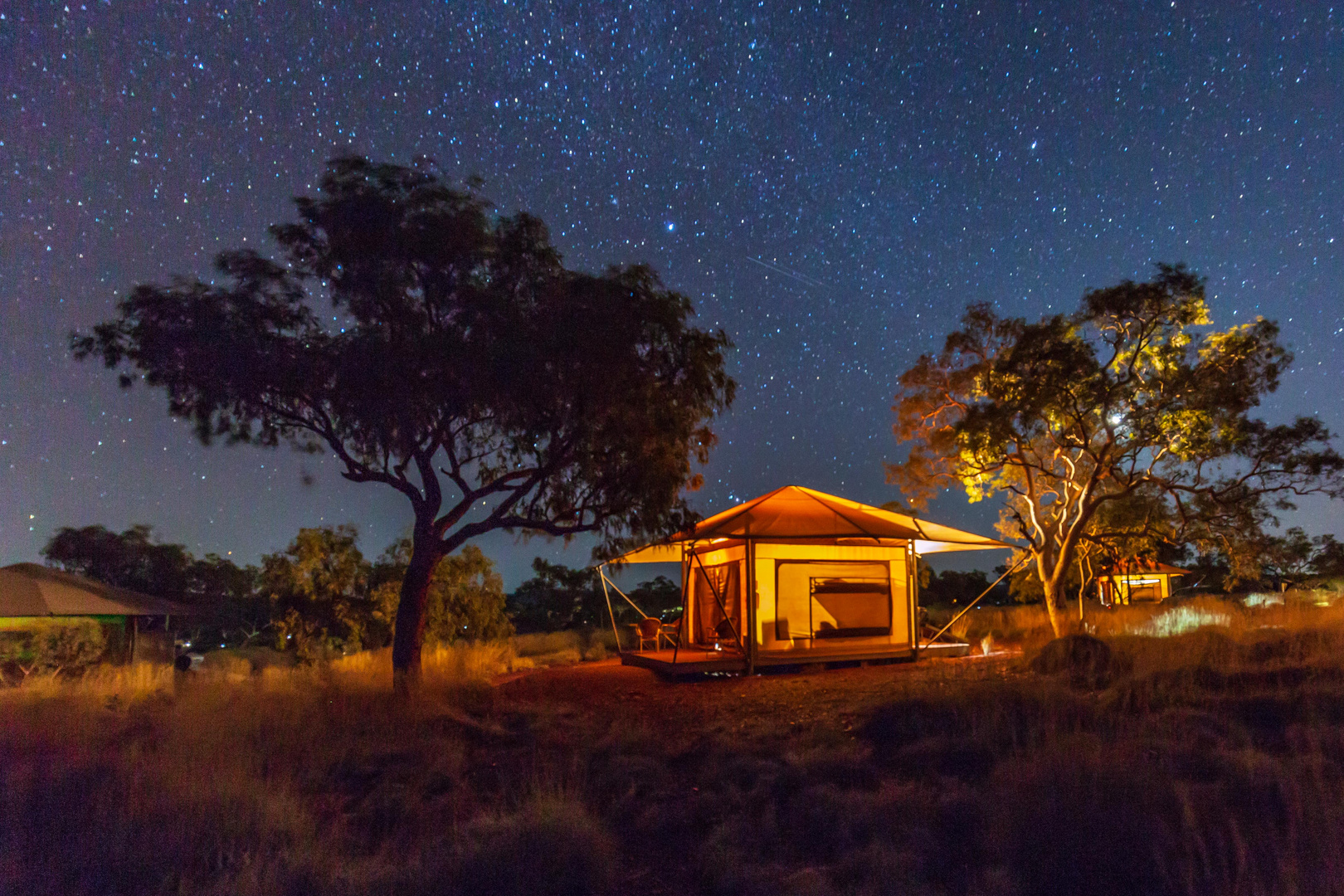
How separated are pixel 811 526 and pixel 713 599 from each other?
3.22 m

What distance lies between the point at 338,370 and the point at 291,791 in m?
Result: 5.77

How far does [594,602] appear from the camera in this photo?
120ft

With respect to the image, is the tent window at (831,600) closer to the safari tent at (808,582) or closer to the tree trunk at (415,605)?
the safari tent at (808,582)

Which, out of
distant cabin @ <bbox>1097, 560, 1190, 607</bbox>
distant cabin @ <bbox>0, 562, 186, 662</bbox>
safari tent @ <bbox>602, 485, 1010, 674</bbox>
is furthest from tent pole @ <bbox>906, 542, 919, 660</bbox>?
distant cabin @ <bbox>0, 562, 186, 662</bbox>

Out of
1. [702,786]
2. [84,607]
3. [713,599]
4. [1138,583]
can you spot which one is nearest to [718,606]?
[713,599]

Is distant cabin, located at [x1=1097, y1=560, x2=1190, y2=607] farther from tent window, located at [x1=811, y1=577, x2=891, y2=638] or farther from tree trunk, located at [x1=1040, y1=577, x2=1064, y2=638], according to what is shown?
tent window, located at [x1=811, y1=577, x2=891, y2=638]

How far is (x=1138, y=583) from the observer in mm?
38812

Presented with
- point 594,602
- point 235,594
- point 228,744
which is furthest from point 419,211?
point 235,594

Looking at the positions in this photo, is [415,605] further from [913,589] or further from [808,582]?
[913,589]

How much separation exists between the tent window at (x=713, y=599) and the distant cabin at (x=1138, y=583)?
1388 centimetres

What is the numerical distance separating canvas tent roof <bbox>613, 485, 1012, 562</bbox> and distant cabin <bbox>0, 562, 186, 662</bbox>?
47.7 ft

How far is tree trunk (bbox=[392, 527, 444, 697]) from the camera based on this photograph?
1210cm

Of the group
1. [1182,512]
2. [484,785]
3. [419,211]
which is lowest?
[484,785]

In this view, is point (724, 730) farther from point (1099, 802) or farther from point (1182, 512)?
point (1182, 512)
